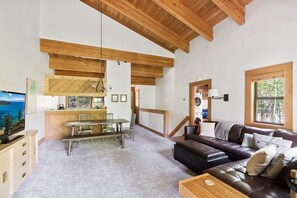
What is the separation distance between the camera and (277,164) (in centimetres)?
173

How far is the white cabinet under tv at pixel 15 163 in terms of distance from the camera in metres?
1.80

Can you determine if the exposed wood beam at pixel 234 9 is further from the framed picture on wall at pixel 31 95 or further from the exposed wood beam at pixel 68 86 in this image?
the framed picture on wall at pixel 31 95

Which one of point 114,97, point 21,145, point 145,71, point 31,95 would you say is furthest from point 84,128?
point 145,71

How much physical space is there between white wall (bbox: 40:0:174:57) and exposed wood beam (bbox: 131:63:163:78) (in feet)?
3.13

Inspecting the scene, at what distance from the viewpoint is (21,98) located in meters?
2.68

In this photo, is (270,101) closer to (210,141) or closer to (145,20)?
(210,141)

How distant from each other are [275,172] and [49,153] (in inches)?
173

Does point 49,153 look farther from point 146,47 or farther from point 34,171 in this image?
point 146,47

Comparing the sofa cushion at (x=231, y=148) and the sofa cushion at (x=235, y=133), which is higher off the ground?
the sofa cushion at (x=235, y=133)

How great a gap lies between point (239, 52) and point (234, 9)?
95 cm

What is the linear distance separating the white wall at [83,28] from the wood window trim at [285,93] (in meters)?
3.49

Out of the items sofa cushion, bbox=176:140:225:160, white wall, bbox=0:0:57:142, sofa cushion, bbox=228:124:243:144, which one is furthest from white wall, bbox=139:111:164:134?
white wall, bbox=0:0:57:142

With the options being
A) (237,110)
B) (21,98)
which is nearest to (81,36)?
(21,98)

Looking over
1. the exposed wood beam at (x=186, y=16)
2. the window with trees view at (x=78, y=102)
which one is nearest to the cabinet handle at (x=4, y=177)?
the exposed wood beam at (x=186, y=16)
